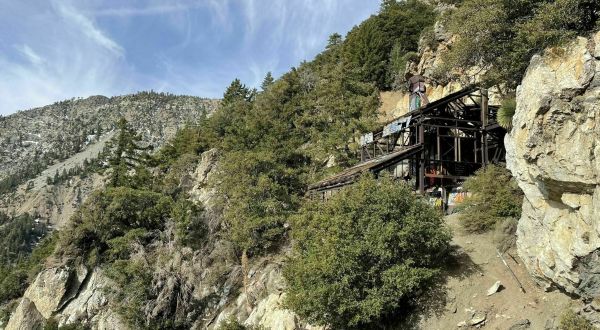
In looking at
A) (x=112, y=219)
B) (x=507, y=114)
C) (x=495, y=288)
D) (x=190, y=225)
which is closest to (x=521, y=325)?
(x=495, y=288)

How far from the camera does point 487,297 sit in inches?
608

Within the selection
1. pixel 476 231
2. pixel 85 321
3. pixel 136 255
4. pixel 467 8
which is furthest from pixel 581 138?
pixel 85 321

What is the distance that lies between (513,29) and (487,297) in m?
10.6

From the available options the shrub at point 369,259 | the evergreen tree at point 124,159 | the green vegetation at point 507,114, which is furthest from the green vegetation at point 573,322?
the evergreen tree at point 124,159

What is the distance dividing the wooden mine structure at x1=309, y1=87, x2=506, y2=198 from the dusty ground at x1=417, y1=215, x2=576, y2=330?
9.75 metres

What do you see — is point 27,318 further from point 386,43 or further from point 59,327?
point 386,43

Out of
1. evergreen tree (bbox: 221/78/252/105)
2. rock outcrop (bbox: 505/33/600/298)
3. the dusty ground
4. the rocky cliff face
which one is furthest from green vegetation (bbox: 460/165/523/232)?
evergreen tree (bbox: 221/78/252/105)

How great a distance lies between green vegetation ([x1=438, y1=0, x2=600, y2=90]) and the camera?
48.0 feet

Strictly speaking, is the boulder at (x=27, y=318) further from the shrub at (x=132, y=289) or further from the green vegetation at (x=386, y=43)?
the green vegetation at (x=386, y=43)

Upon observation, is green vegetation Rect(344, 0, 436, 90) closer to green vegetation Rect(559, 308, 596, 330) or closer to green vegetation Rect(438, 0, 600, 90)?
green vegetation Rect(438, 0, 600, 90)

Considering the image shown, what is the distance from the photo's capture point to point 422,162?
27234 millimetres

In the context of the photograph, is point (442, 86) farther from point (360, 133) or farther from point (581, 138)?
point (581, 138)

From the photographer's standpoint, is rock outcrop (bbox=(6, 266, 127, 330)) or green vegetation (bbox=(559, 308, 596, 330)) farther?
rock outcrop (bbox=(6, 266, 127, 330))

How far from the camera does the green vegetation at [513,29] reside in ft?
48.0
